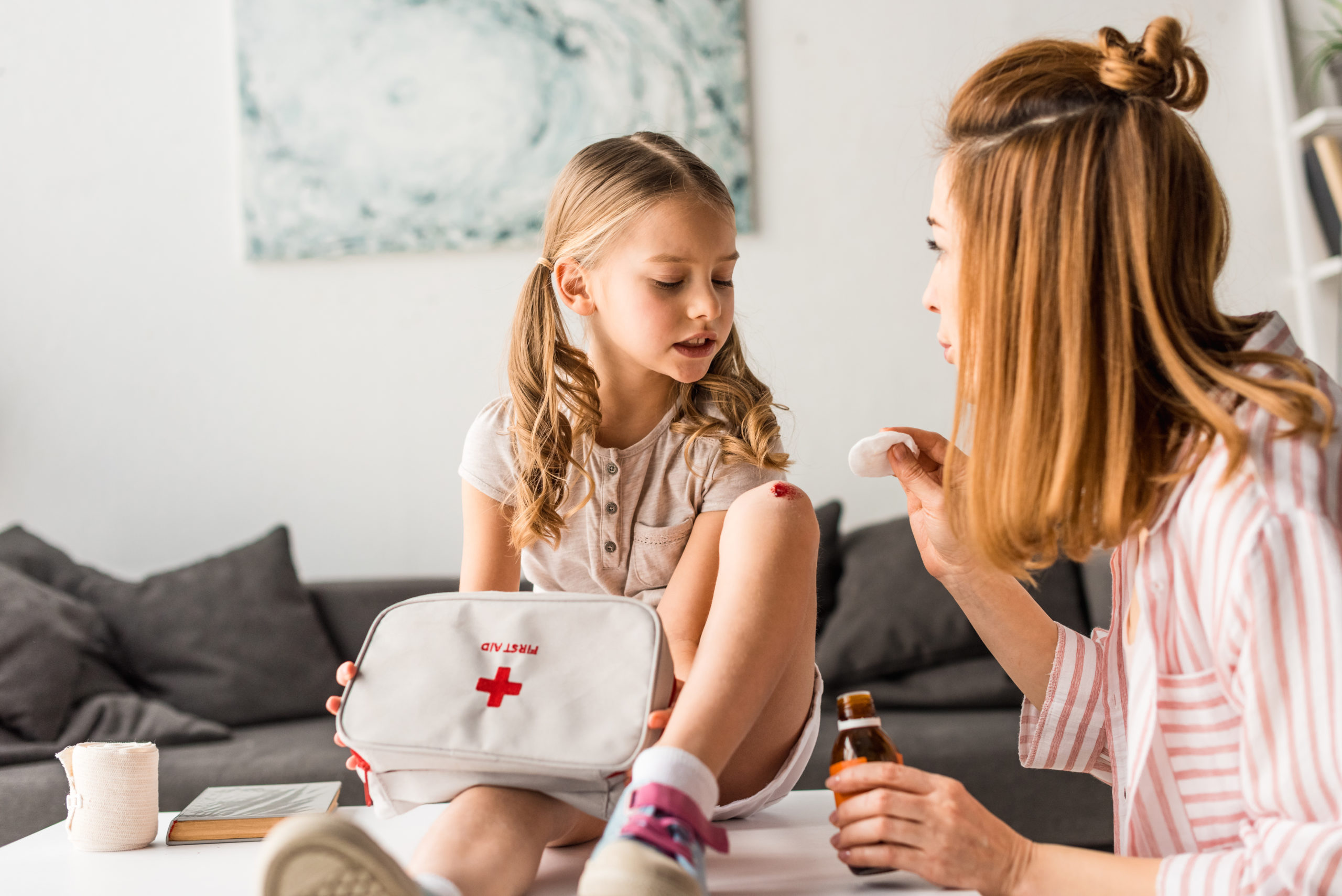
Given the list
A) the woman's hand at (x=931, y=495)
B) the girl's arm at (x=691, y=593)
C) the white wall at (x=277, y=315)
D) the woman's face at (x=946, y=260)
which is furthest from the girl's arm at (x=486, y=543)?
→ the white wall at (x=277, y=315)

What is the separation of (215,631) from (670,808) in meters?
1.81

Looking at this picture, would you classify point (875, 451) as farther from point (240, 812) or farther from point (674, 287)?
point (240, 812)

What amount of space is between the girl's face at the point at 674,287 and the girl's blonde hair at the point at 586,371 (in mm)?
28

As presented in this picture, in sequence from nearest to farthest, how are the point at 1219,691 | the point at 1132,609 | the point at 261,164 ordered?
the point at 1219,691 → the point at 1132,609 → the point at 261,164

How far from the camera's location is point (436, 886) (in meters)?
0.78

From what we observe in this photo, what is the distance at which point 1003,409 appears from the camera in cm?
84

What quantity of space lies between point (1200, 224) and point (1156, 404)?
15 cm

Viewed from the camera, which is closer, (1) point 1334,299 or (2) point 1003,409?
(2) point 1003,409

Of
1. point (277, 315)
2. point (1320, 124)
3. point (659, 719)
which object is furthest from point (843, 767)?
point (1320, 124)

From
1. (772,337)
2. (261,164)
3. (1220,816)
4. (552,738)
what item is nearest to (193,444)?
(261,164)

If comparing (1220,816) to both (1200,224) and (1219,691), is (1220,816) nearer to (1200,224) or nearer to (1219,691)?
(1219,691)

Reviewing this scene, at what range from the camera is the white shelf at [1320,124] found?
8.53 feet

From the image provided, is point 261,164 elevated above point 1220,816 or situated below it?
above

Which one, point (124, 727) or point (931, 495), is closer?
point (931, 495)
